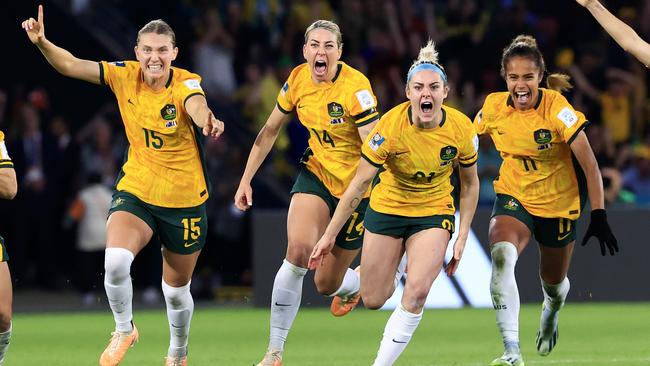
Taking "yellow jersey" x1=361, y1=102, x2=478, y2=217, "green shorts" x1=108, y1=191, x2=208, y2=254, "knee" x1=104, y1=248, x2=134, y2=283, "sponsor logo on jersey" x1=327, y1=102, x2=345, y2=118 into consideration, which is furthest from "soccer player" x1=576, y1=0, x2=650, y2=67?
"knee" x1=104, y1=248, x2=134, y2=283

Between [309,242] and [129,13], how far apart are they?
981 centimetres

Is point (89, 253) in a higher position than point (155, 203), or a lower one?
lower

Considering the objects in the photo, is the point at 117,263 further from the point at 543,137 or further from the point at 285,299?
the point at 543,137

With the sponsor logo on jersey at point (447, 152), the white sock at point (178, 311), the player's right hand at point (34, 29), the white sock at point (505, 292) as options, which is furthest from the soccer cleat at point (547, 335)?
the player's right hand at point (34, 29)

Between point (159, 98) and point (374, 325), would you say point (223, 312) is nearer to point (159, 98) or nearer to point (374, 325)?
point (374, 325)

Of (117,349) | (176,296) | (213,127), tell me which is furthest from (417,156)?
(117,349)

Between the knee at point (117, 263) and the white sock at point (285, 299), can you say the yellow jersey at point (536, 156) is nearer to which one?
the white sock at point (285, 299)

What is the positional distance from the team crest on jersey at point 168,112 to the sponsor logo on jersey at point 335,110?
1121 millimetres

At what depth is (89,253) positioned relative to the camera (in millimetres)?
16922

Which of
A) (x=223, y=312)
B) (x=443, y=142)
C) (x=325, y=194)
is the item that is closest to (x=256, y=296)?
(x=223, y=312)

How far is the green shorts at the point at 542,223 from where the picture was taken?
1048 centimetres

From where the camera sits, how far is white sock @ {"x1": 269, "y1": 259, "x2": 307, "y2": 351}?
34.0 feet

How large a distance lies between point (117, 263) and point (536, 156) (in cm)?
305

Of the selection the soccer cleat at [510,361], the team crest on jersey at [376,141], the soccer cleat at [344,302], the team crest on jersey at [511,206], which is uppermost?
the team crest on jersey at [376,141]
